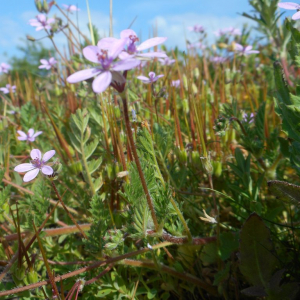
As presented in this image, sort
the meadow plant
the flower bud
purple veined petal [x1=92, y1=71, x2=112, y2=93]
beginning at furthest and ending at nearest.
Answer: the flower bud
the meadow plant
purple veined petal [x1=92, y1=71, x2=112, y2=93]

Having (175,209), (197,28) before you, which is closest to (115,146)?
(175,209)

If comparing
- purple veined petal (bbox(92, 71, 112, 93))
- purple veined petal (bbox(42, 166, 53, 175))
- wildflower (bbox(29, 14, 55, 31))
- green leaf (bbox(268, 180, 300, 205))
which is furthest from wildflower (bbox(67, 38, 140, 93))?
wildflower (bbox(29, 14, 55, 31))

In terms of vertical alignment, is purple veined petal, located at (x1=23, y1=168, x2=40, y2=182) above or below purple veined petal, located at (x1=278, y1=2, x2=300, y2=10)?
below

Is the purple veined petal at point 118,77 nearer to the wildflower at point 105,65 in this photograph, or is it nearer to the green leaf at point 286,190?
the wildflower at point 105,65

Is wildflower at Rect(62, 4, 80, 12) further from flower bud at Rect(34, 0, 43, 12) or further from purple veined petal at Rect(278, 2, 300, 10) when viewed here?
purple veined petal at Rect(278, 2, 300, 10)

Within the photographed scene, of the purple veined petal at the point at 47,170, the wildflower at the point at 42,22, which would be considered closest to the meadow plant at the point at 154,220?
the purple veined petal at the point at 47,170

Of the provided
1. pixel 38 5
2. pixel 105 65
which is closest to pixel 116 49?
pixel 105 65

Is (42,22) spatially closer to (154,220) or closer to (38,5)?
(38,5)

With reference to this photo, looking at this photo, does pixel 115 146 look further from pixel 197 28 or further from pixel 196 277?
pixel 197 28
